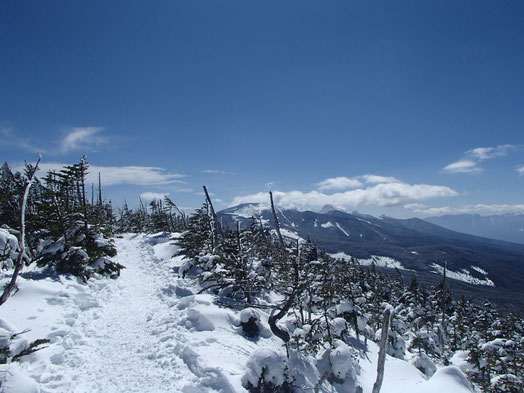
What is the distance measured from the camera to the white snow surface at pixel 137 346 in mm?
6305

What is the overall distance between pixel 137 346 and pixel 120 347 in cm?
50

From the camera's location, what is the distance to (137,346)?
26.8 ft

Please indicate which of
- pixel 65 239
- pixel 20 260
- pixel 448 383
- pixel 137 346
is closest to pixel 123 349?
pixel 137 346

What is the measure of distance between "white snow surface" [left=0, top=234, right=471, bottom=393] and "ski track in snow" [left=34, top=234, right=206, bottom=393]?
0.02 metres

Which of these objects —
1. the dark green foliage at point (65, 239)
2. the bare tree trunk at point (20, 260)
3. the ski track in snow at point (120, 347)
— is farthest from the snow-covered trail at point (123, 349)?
the bare tree trunk at point (20, 260)

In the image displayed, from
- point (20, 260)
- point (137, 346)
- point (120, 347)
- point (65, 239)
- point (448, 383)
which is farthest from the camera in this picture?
point (65, 239)

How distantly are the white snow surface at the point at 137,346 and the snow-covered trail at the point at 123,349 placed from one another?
3 cm

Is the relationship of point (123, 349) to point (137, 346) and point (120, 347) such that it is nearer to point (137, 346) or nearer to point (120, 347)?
point (120, 347)

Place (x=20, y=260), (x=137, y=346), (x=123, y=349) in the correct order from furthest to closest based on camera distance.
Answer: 1. (x=137, y=346)
2. (x=123, y=349)
3. (x=20, y=260)

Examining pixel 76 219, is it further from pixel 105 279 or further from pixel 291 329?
pixel 291 329

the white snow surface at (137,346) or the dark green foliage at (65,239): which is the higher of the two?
the dark green foliage at (65,239)

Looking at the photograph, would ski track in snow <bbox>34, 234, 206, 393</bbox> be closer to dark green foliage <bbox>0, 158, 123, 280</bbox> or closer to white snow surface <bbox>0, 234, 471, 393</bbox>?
white snow surface <bbox>0, 234, 471, 393</bbox>

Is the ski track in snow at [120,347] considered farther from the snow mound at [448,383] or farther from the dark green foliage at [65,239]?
the snow mound at [448,383]

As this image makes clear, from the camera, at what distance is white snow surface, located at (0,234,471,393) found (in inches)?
248
